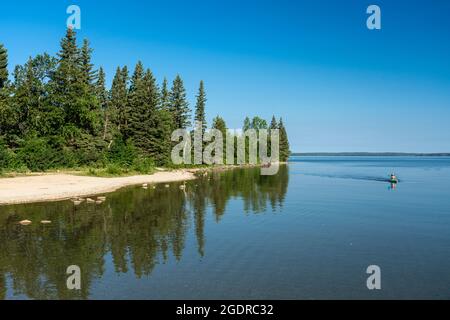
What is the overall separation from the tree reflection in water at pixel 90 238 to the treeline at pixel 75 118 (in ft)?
77.9

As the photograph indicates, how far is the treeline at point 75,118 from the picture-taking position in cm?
5006

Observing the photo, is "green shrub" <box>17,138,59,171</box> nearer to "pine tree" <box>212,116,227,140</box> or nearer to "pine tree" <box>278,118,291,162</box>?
"pine tree" <box>212,116,227,140</box>

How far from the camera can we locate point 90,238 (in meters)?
18.7

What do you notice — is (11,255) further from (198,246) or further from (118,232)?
(198,246)

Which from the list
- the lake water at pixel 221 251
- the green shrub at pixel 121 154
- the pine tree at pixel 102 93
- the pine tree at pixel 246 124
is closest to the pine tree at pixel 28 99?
the green shrub at pixel 121 154

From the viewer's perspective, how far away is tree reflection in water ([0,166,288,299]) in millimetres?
12859

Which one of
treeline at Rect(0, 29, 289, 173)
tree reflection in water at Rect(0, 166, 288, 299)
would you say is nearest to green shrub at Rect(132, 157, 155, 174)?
treeline at Rect(0, 29, 289, 173)

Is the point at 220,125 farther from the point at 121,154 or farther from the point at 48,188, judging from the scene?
the point at 48,188

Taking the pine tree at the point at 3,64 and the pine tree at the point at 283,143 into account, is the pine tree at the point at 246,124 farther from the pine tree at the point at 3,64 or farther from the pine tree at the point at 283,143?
the pine tree at the point at 3,64

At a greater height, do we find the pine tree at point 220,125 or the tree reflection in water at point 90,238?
the pine tree at point 220,125

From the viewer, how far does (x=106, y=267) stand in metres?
14.2

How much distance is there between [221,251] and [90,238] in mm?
6894
